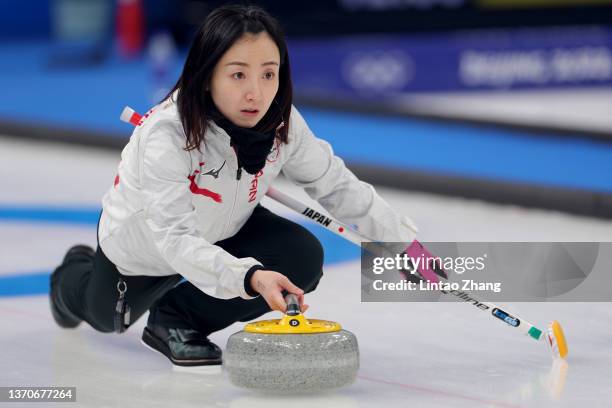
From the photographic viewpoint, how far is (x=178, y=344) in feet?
8.46

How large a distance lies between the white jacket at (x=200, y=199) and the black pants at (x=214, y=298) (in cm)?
4

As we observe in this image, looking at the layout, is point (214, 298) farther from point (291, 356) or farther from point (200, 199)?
point (291, 356)

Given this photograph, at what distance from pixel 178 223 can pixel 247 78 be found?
11.4 inches

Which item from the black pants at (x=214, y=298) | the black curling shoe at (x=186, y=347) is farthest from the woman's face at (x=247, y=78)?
the black curling shoe at (x=186, y=347)

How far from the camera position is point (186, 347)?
8.41 feet

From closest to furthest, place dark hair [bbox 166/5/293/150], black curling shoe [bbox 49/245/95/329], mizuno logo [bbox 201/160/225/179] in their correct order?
dark hair [bbox 166/5/293/150]
mizuno logo [bbox 201/160/225/179]
black curling shoe [bbox 49/245/95/329]

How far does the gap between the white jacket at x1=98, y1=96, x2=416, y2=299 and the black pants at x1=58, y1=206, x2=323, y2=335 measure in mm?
41

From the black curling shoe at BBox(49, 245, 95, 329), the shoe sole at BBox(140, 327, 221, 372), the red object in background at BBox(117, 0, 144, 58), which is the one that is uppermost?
the red object in background at BBox(117, 0, 144, 58)

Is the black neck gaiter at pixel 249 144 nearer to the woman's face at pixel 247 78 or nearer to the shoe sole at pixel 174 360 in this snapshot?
the woman's face at pixel 247 78

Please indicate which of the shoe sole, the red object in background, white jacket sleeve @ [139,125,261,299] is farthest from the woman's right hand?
the red object in background

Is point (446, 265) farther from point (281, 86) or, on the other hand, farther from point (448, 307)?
point (281, 86)

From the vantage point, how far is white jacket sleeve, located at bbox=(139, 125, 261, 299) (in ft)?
7.48

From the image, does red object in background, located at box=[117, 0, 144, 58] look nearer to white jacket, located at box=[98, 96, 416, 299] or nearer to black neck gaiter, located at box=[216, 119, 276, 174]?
white jacket, located at box=[98, 96, 416, 299]

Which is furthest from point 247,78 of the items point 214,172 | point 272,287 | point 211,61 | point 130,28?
point 130,28
